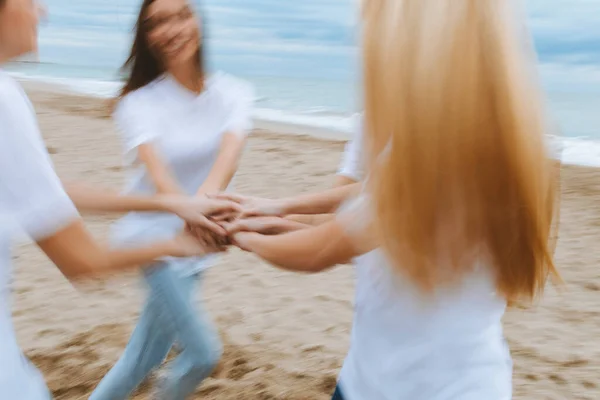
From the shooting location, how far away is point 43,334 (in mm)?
3904

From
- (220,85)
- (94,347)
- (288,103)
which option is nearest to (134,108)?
(220,85)

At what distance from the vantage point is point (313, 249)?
1.26 m

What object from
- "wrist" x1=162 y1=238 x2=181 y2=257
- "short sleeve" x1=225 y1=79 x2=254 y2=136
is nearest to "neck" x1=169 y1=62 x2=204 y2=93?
"short sleeve" x1=225 y1=79 x2=254 y2=136

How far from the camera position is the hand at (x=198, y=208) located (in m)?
2.17

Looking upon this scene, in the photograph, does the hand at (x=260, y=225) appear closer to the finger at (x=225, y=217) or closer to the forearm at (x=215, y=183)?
the finger at (x=225, y=217)

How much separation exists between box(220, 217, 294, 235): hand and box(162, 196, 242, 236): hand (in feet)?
0.39

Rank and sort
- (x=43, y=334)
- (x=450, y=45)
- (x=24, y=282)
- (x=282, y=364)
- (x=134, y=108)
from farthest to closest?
(x=24, y=282), (x=43, y=334), (x=282, y=364), (x=134, y=108), (x=450, y=45)

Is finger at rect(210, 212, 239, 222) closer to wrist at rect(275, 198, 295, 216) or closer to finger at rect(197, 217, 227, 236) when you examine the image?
finger at rect(197, 217, 227, 236)

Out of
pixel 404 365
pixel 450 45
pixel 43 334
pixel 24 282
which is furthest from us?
pixel 24 282

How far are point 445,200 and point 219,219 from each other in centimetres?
112

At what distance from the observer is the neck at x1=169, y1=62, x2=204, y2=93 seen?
255 cm

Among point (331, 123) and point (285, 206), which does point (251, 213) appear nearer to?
point (285, 206)

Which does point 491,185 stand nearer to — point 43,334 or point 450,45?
point 450,45

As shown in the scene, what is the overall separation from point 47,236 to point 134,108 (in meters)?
1.32
